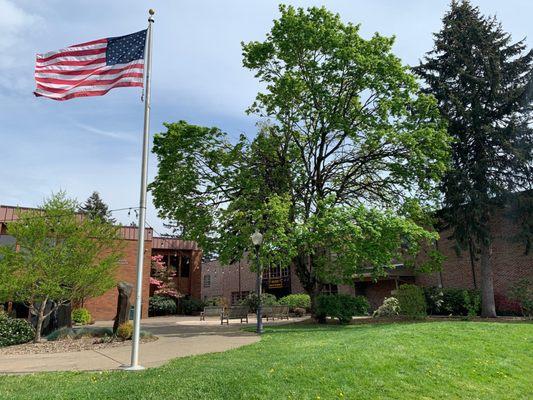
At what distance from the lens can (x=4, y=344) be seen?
14609 millimetres

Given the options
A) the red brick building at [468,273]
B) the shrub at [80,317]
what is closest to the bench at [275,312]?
the red brick building at [468,273]

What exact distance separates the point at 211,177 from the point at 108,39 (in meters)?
10.5

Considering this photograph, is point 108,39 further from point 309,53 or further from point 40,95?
point 309,53

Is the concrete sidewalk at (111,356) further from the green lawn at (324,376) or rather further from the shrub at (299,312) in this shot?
the shrub at (299,312)

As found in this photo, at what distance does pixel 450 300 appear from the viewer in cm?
2484

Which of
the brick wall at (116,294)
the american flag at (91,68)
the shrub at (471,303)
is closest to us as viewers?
the american flag at (91,68)

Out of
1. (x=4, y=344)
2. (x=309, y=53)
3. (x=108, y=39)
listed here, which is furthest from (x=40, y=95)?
(x=309, y=53)

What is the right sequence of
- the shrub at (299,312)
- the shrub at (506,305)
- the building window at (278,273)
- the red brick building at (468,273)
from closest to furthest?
the shrub at (506,305) < the red brick building at (468,273) < the shrub at (299,312) < the building window at (278,273)

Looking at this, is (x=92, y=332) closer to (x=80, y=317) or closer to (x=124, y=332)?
(x=124, y=332)

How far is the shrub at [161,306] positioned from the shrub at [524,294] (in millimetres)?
24998

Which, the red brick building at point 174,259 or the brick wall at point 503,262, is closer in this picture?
the brick wall at point 503,262

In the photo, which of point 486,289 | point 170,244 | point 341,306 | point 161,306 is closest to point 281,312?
point 341,306

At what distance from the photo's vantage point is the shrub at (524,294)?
70.0ft

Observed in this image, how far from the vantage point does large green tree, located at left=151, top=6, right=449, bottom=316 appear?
17.7 m
